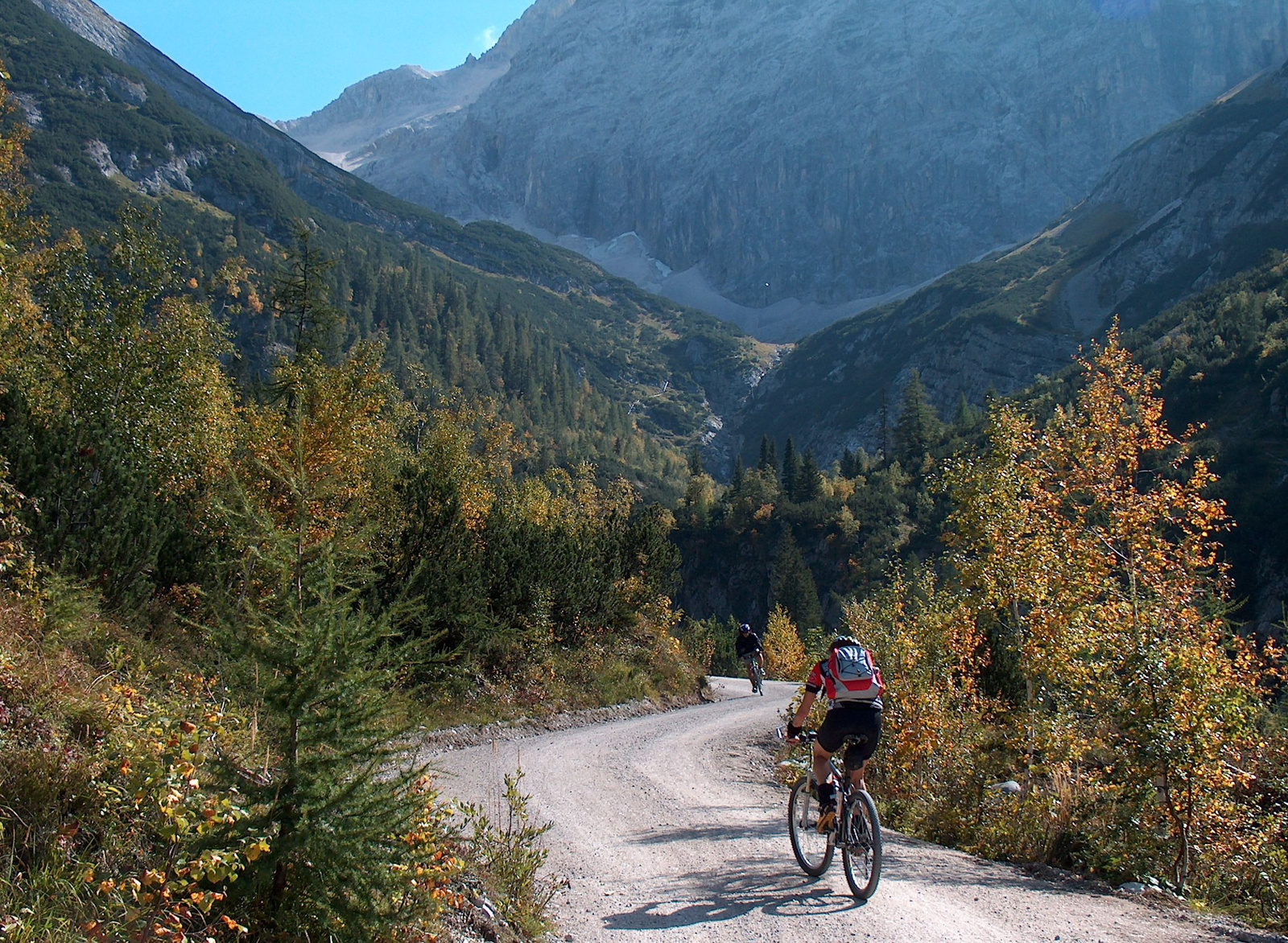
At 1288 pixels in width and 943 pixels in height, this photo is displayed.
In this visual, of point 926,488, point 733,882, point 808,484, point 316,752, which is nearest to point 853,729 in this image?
point 733,882

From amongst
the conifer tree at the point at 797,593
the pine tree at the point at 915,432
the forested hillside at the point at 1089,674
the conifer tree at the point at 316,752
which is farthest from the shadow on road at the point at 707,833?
the pine tree at the point at 915,432

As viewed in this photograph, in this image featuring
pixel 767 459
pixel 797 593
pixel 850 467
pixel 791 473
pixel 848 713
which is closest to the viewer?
pixel 848 713

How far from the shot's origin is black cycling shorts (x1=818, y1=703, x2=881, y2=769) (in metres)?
7.27

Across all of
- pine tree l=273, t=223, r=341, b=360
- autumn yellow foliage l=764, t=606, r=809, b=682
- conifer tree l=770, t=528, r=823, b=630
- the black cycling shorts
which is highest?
pine tree l=273, t=223, r=341, b=360

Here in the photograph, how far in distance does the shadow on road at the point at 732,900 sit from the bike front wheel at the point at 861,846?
16cm

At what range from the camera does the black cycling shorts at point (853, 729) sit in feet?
23.8

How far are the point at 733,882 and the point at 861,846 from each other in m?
1.21

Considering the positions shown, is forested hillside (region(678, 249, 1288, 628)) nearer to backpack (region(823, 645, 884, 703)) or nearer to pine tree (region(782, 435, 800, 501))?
pine tree (region(782, 435, 800, 501))

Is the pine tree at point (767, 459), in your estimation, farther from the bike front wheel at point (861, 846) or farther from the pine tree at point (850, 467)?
the bike front wheel at point (861, 846)

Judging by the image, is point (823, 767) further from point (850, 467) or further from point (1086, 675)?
point (850, 467)

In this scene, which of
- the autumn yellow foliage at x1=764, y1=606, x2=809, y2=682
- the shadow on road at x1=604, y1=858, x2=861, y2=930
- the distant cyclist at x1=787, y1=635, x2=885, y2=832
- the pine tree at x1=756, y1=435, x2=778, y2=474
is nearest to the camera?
the shadow on road at x1=604, y1=858, x2=861, y2=930

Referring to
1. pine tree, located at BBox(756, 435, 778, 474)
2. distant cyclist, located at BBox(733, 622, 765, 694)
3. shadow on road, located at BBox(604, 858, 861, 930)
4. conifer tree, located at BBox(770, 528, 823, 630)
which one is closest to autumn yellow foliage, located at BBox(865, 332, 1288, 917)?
shadow on road, located at BBox(604, 858, 861, 930)

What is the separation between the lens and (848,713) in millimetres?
7359

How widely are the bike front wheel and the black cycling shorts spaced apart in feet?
1.16
